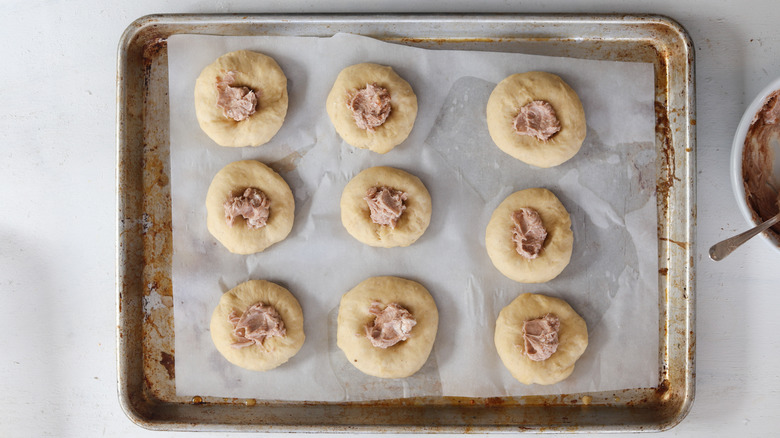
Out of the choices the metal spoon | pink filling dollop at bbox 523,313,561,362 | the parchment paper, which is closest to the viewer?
the metal spoon

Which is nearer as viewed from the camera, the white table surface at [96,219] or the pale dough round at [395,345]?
the pale dough round at [395,345]

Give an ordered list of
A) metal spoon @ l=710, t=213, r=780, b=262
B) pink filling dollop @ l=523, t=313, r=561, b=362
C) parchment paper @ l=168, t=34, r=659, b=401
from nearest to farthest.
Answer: metal spoon @ l=710, t=213, r=780, b=262 → pink filling dollop @ l=523, t=313, r=561, b=362 → parchment paper @ l=168, t=34, r=659, b=401

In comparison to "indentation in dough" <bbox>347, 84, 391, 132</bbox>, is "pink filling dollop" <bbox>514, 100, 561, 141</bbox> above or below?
below

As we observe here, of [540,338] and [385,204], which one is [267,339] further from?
[540,338]

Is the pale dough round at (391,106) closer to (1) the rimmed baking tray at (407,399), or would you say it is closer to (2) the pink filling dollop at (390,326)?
(1) the rimmed baking tray at (407,399)

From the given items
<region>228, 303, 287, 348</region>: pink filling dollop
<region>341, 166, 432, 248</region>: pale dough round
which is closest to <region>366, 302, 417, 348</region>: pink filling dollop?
<region>341, 166, 432, 248</region>: pale dough round

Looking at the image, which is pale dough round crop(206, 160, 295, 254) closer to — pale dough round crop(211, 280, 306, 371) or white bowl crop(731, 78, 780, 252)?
pale dough round crop(211, 280, 306, 371)

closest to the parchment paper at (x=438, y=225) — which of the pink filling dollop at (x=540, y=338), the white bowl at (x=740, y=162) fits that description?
the pink filling dollop at (x=540, y=338)
